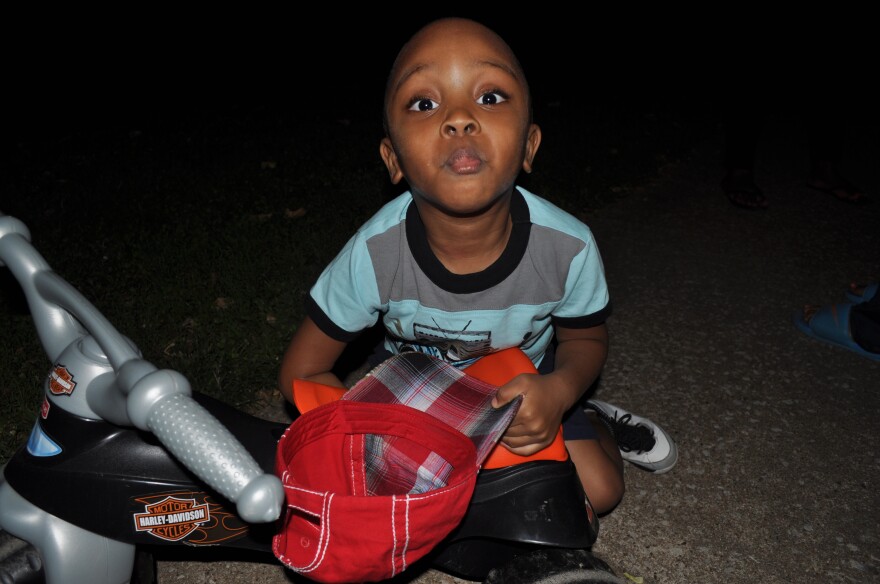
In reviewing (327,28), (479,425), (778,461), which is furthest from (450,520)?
(327,28)

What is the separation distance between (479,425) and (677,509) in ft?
4.08

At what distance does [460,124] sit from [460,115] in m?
0.02

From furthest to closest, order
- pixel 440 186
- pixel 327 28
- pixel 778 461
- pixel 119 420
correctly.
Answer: pixel 327 28
pixel 778 461
pixel 440 186
pixel 119 420

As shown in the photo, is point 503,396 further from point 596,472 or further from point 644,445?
point 644,445

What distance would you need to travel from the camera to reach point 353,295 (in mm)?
1907

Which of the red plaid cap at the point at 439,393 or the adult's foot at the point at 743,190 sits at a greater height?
the red plaid cap at the point at 439,393

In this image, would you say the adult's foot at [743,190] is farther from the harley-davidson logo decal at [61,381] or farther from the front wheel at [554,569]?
the harley-davidson logo decal at [61,381]

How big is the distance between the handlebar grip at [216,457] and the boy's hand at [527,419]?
0.70 meters

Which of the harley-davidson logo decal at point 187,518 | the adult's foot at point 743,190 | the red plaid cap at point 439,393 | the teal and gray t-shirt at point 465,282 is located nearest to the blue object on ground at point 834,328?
the adult's foot at point 743,190

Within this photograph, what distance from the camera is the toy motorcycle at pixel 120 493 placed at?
4.08 feet

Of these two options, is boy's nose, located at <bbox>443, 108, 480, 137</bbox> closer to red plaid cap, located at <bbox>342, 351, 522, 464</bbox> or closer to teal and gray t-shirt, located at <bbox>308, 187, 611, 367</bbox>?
teal and gray t-shirt, located at <bbox>308, 187, 611, 367</bbox>

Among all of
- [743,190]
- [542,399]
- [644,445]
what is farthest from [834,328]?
[542,399]

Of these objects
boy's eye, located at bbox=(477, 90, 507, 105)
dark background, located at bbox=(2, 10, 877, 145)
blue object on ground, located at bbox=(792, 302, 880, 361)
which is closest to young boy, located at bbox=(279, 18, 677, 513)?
boy's eye, located at bbox=(477, 90, 507, 105)

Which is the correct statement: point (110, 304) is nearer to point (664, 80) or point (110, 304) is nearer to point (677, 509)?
point (677, 509)
